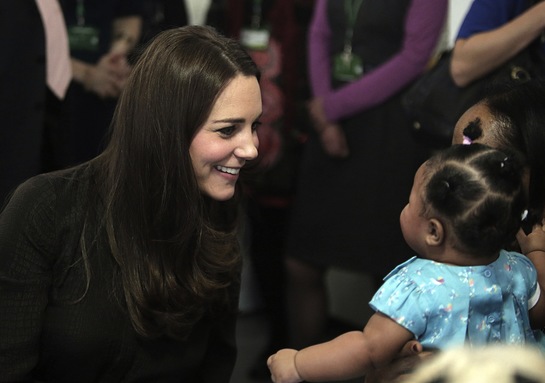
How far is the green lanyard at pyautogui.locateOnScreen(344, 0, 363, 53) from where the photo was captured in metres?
3.04

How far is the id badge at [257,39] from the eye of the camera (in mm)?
3359

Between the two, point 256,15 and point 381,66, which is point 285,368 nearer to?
point 381,66

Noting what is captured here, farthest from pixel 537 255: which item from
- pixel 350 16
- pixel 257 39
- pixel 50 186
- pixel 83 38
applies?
pixel 83 38

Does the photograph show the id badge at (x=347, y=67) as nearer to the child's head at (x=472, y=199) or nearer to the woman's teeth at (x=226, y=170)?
the woman's teeth at (x=226, y=170)

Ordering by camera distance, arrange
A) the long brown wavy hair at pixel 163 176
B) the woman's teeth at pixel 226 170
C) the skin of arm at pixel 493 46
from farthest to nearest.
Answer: the skin of arm at pixel 493 46 < the woman's teeth at pixel 226 170 < the long brown wavy hair at pixel 163 176

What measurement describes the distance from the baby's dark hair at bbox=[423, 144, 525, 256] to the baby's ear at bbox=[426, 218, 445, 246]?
0.01 meters

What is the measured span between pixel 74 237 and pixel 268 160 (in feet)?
5.42

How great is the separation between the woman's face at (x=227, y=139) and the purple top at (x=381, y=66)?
4.08 feet

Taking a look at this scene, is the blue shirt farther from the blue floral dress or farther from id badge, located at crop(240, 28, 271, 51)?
id badge, located at crop(240, 28, 271, 51)

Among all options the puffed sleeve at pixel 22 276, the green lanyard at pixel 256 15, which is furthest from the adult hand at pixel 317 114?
the puffed sleeve at pixel 22 276

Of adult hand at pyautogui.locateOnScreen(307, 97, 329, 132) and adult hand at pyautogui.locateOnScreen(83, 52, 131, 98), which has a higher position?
adult hand at pyautogui.locateOnScreen(83, 52, 131, 98)

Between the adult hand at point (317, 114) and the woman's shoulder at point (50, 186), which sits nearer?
the woman's shoulder at point (50, 186)

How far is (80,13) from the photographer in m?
3.36

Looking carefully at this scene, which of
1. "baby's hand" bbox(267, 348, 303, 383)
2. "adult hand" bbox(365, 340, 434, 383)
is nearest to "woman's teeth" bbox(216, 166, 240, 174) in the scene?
"baby's hand" bbox(267, 348, 303, 383)
